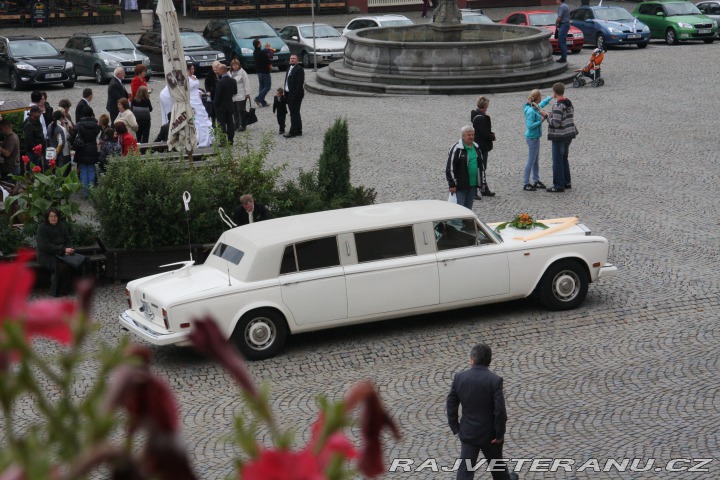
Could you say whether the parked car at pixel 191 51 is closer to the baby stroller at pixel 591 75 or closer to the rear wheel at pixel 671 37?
the baby stroller at pixel 591 75

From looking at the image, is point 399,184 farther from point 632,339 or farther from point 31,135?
→ point 632,339

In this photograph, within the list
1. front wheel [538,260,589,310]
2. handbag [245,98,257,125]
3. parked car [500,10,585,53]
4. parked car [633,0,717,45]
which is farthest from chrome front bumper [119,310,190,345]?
parked car [633,0,717,45]

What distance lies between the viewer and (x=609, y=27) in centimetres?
3719

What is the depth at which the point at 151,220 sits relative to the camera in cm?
1434

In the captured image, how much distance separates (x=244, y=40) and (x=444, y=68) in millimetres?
8430

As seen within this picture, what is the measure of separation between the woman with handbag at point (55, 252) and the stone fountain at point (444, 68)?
1561 centimetres

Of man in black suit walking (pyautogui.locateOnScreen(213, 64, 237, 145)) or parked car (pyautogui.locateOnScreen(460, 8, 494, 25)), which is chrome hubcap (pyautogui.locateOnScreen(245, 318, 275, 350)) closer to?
man in black suit walking (pyautogui.locateOnScreen(213, 64, 237, 145))

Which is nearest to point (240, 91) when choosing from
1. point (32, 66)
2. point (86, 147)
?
point (86, 147)

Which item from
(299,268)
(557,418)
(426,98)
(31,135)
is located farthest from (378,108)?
(557,418)

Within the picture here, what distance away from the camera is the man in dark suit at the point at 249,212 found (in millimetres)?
13758

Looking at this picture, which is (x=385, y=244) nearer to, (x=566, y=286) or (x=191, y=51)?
(x=566, y=286)

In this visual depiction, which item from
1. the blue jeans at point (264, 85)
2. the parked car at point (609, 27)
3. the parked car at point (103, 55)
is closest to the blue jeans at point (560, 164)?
the blue jeans at point (264, 85)

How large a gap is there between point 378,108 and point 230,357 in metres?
25.7

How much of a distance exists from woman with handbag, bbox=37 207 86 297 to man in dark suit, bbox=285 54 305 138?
993cm
